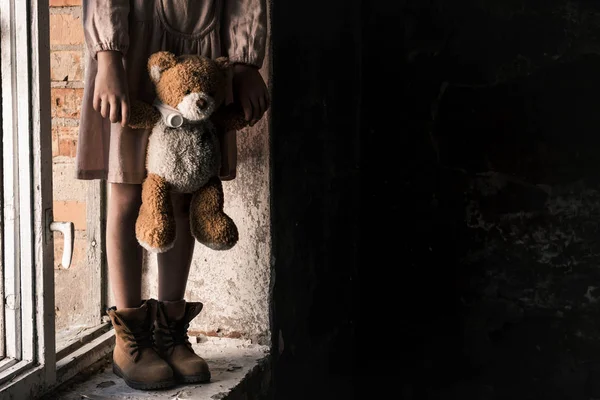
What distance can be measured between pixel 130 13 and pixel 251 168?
1.63 ft

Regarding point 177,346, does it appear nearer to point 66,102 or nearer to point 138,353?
point 138,353

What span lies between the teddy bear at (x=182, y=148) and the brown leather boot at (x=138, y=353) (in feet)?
0.65

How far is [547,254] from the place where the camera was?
2.22m

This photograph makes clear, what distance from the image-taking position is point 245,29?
1.39 m

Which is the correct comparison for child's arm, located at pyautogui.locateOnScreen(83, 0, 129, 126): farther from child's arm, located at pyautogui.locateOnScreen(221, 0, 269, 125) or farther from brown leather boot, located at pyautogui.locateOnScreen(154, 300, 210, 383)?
brown leather boot, located at pyautogui.locateOnScreen(154, 300, 210, 383)

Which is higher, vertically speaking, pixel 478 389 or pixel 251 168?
pixel 251 168

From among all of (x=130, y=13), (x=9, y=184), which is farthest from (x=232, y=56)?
(x=9, y=184)

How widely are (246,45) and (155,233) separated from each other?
0.40 meters

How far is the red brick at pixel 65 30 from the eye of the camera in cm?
173

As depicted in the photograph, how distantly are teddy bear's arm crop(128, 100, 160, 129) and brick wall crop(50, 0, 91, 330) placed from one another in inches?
20.4

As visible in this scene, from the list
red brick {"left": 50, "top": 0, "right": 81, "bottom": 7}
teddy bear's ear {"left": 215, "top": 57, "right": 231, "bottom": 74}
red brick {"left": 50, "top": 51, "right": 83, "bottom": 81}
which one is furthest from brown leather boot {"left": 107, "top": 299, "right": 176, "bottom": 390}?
red brick {"left": 50, "top": 0, "right": 81, "bottom": 7}

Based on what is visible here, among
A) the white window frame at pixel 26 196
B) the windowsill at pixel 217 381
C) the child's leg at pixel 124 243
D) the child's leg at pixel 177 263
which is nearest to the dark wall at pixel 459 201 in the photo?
the windowsill at pixel 217 381

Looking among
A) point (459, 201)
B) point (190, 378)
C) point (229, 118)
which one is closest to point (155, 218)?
point (229, 118)

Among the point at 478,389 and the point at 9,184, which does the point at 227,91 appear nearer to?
the point at 9,184
